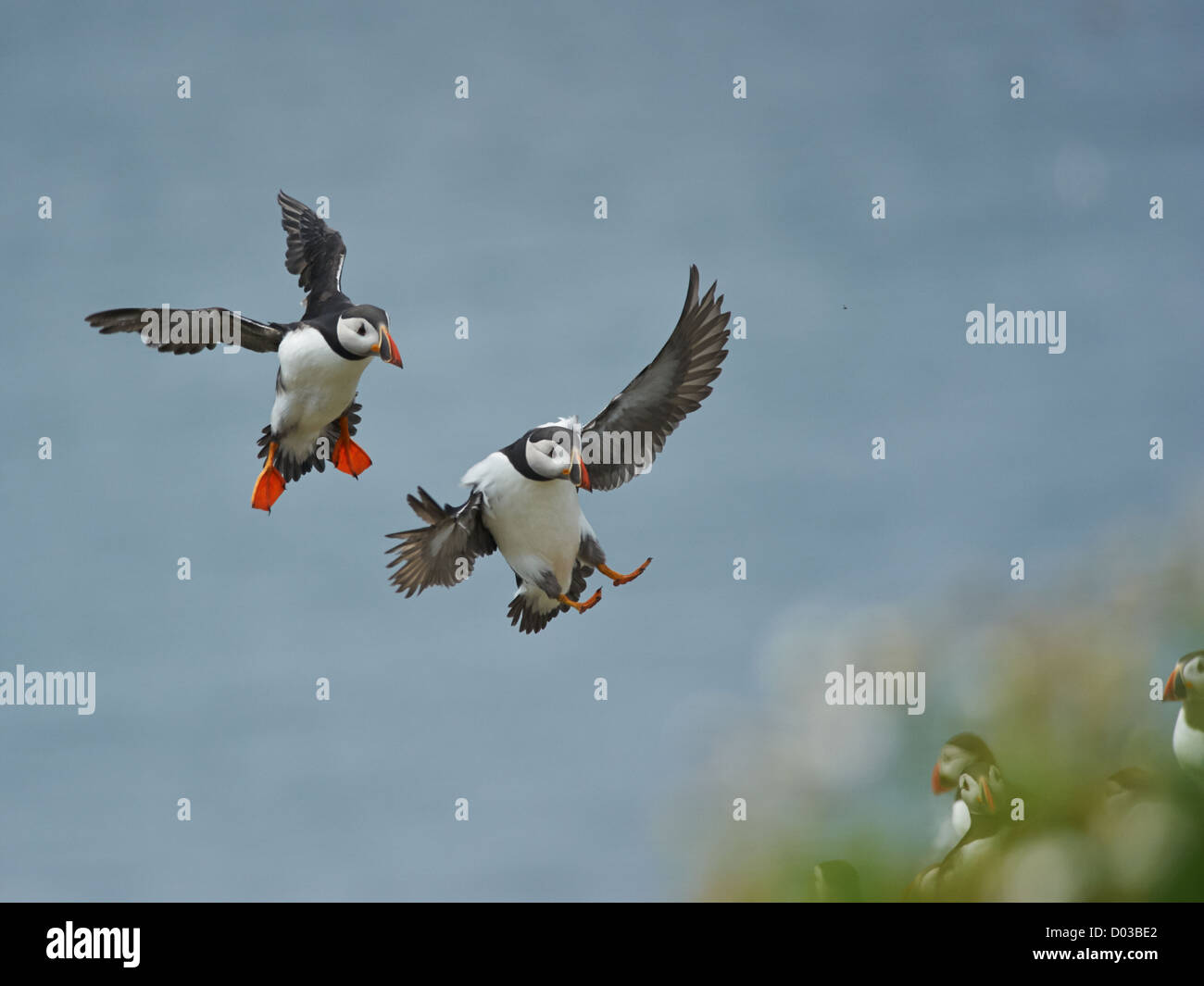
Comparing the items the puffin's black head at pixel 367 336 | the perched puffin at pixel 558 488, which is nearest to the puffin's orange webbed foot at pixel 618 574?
the perched puffin at pixel 558 488

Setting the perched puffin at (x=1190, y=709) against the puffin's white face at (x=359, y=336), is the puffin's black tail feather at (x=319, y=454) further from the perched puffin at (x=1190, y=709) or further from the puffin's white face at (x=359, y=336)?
the perched puffin at (x=1190, y=709)

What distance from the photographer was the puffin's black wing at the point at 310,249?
28.3ft

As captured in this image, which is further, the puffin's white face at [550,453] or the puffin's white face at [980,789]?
the puffin's white face at [980,789]

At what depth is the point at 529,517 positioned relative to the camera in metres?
7.39

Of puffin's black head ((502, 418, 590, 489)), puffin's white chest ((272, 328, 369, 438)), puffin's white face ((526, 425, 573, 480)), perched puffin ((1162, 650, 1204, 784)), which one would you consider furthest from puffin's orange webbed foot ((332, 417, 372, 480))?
perched puffin ((1162, 650, 1204, 784))

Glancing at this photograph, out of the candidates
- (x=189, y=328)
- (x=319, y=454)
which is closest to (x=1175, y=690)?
(x=319, y=454)

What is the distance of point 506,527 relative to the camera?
293 inches

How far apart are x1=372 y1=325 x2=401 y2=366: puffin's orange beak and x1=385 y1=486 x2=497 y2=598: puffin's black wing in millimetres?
776

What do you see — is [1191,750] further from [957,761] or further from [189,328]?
[189,328]

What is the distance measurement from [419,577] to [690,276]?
1892 millimetres

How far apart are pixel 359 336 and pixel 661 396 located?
4.92ft

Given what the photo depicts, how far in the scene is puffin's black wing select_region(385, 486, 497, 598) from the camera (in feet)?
23.7
